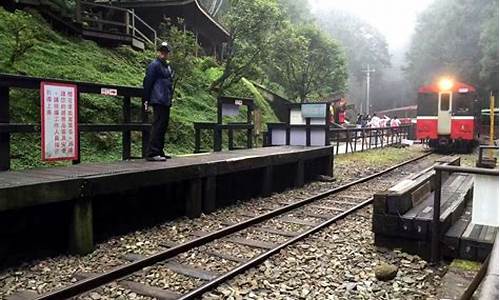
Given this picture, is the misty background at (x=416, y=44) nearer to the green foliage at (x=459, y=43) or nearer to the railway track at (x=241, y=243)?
the green foliage at (x=459, y=43)

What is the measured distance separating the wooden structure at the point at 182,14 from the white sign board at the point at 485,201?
14.5 meters

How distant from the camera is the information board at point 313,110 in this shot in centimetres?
1081

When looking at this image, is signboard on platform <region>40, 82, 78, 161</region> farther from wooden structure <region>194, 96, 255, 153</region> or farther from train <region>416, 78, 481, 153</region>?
train <region>416, 78, 481, 153</region>

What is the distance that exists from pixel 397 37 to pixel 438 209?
95463mm

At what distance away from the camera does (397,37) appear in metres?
92.8

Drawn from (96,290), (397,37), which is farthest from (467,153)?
(397,37)

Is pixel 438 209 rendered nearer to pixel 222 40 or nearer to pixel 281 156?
pixel 281 156

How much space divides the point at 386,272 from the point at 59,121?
4.06 m

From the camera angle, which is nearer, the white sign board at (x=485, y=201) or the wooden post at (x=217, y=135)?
the white sign board at (x=485, y=201)

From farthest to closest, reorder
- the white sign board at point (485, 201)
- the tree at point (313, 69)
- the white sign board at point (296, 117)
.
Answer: the tree at point (313, 69)
the white sign board at point (296, 117)
the white sign board at point (485, 201)

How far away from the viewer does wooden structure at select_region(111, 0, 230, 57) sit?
17.7m

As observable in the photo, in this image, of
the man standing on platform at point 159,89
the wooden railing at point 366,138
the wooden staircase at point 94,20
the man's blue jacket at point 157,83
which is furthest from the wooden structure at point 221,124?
the wooden railing at point 366,138

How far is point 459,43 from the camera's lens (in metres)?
39.0

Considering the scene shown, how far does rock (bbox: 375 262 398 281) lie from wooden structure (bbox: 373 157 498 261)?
634 millimetres
